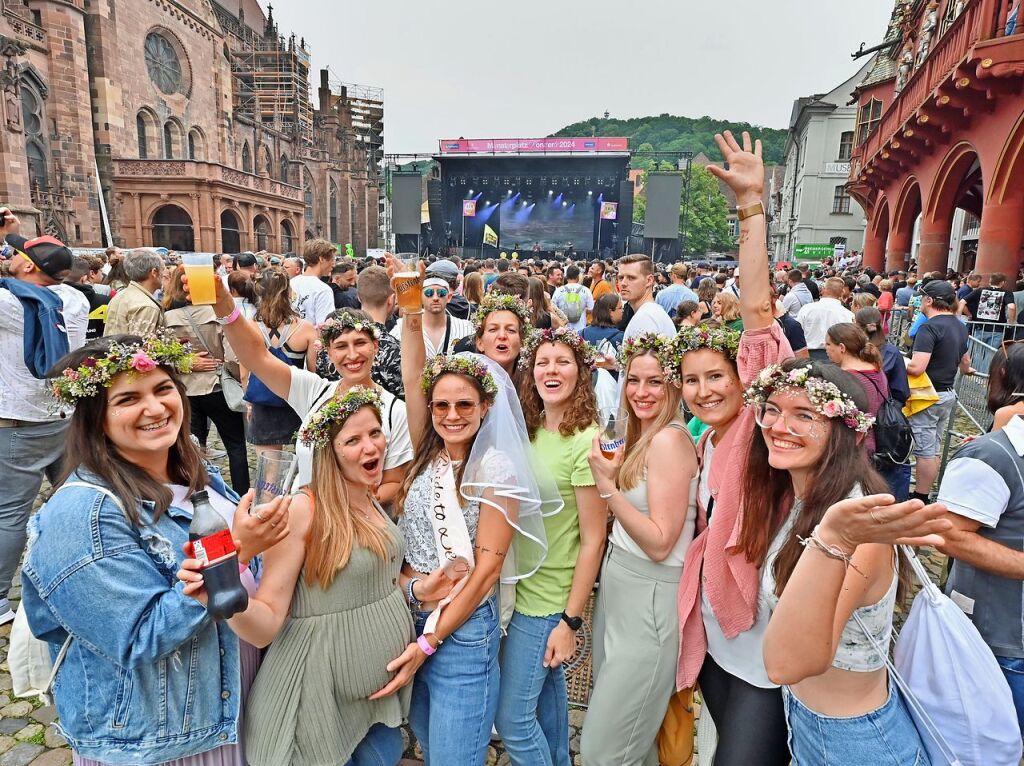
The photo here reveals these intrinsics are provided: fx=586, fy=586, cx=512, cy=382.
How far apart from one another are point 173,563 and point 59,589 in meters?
0.26

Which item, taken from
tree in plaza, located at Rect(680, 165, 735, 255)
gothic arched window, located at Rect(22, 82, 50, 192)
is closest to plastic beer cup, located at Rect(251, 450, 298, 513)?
gothic arched window, located at Rect(22, 82, 50, 192)

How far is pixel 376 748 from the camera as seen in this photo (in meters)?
2.21

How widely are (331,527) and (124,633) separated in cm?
64

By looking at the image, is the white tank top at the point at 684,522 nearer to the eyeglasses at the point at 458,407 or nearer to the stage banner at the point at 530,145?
the eyeglasses at the point at 458,407

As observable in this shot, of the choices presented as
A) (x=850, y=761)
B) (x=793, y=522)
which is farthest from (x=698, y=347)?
(x=850, y=761)

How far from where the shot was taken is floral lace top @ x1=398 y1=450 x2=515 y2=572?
2.26 meters

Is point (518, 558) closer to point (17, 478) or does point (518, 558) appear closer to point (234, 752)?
point (234, 752)

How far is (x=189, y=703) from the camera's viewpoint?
175cm

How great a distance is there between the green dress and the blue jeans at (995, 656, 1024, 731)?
7.21ft

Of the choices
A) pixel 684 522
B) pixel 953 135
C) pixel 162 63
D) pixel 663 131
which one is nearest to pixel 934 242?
pixel 953 135

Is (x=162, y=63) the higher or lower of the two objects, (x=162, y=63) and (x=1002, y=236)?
the higher

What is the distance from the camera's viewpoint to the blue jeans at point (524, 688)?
2.32 metres

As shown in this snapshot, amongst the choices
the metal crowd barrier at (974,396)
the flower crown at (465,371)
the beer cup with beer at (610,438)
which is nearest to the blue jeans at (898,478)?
the metal crowd barrier at (974,396)

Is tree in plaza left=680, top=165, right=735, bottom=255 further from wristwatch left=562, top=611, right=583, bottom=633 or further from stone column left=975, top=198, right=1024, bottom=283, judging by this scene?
wristwatch left=562, top=611, right=583, bottom=633
